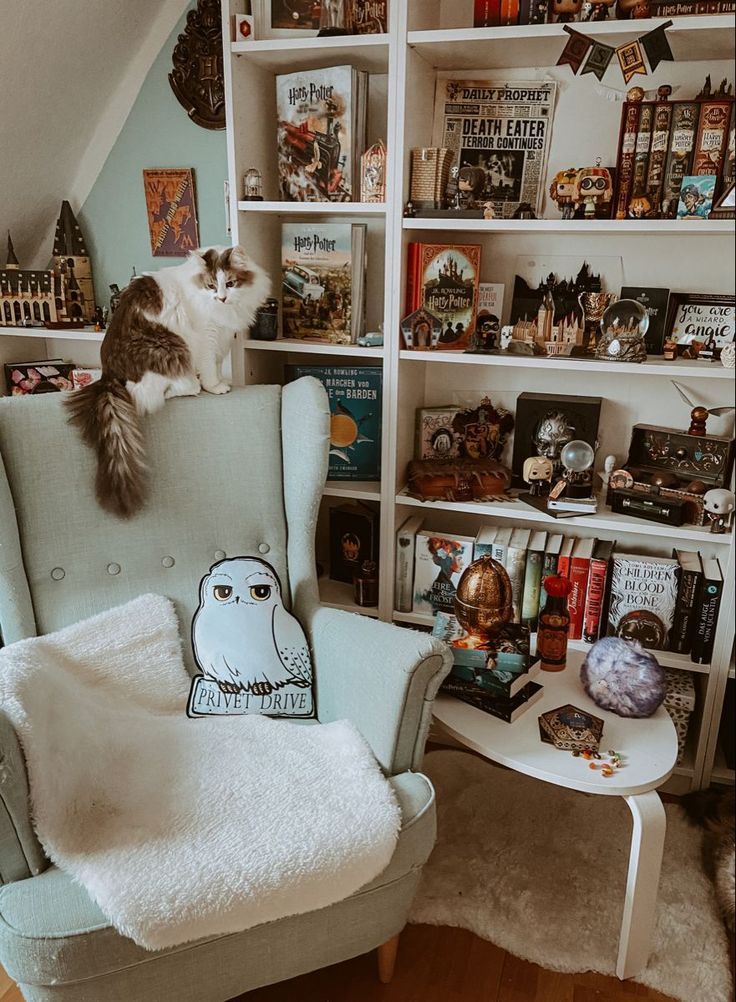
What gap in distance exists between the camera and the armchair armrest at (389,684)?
131 cm

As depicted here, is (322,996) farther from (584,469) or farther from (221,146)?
(221,146)

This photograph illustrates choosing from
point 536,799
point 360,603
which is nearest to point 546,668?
point 536,799

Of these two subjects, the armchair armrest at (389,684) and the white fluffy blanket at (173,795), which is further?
the armchair armrest at (389,684)

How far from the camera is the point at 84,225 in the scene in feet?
6.97

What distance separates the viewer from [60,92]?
1856mm

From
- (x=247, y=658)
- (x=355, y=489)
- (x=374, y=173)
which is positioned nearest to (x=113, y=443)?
(x=247, y=658)

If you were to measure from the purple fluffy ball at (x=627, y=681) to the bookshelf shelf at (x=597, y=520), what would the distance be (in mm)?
287

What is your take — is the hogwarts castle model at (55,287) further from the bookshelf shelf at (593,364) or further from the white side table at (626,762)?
the white side table at (626,762)

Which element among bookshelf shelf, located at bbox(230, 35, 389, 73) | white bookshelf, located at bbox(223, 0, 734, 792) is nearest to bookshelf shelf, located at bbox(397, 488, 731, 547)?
white bookshelf, located at bbox(223, 0, 734, 792)

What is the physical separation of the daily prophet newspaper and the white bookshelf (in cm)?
3

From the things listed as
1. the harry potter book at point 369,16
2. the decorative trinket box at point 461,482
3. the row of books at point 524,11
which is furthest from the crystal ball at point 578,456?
the harry potter book at point 369,16

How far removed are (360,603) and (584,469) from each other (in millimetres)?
674

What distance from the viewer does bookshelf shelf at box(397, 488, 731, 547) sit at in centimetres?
162

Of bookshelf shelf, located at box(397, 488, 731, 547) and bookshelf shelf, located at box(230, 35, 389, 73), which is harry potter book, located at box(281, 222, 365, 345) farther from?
bookshelf shelf, located at box(397, 488, 731, 547)
